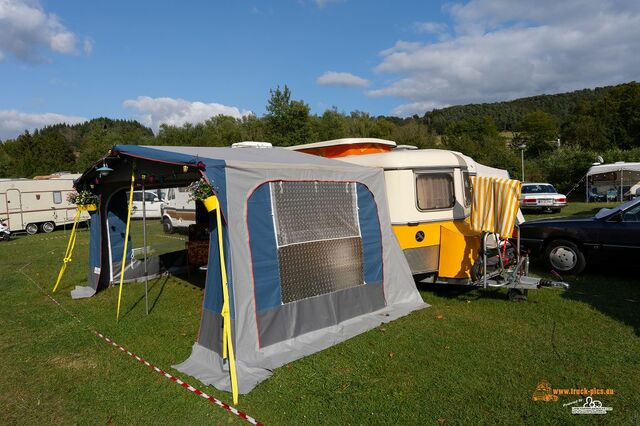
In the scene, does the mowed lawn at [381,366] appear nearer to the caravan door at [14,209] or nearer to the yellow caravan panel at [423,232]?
the yellow caravan panel at [423,232]

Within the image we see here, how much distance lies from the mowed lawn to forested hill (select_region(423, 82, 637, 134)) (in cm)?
8026

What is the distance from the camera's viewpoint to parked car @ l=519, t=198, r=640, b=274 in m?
7.62

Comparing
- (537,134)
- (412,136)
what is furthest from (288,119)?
(537,134)

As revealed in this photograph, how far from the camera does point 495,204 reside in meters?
6.43

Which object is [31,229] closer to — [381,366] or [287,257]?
[287,257]

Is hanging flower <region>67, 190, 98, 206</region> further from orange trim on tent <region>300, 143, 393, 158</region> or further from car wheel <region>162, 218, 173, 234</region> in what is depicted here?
car wheel <region>162, 218, 173, 234</region>

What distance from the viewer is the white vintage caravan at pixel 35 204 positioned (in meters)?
19.0

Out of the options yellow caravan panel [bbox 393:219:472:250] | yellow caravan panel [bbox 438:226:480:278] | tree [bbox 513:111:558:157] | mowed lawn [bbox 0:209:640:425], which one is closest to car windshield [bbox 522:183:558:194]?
mowed lawn [bbox 0:209:640:425]

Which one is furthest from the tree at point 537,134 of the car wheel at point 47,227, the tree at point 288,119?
the car wheel at point 47,227

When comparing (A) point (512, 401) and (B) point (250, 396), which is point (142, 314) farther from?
(A) point (512, 401)

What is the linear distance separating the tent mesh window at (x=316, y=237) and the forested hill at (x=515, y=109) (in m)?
80.2

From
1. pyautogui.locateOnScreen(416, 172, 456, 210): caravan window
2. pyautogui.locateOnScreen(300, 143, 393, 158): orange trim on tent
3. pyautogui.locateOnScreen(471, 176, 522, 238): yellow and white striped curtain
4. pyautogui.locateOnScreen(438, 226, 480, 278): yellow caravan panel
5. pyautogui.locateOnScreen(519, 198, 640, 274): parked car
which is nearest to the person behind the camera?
pyautogui.locateOnScreen(471, 176, 522, 238): yellow and white striped curtain

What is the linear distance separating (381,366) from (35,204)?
20619 mm

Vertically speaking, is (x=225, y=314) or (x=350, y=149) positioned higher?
(x=350, y=149)
